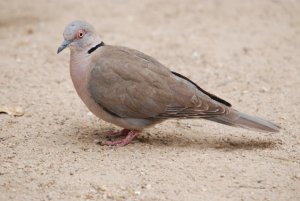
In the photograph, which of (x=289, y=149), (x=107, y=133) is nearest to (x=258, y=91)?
(x=289, y=149)

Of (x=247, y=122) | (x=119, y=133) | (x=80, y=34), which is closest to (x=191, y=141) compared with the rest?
(x=247, y=122)

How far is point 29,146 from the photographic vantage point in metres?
4.66

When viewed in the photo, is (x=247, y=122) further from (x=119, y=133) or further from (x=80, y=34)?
(x=80, y=34)

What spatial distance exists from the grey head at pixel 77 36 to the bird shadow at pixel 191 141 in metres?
0.87

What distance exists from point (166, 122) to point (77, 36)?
136cm

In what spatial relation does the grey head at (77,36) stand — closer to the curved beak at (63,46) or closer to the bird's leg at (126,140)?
the curved beak at (63,46)

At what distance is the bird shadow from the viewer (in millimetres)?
4762

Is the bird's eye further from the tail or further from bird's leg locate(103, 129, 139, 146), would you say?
the tail

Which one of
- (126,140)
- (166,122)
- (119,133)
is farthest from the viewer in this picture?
(166,122)

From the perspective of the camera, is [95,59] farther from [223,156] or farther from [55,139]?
[223,156]

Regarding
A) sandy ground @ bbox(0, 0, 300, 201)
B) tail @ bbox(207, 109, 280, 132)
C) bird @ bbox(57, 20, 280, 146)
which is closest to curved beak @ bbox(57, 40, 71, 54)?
bird @ bbox(57, 20, 280, 146)

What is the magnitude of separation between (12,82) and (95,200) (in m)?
2.76

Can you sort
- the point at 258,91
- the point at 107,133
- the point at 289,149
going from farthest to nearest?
the point at 258,91 → the point at 107,133 → the point at 289,149

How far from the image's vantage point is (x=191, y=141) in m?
4.90
